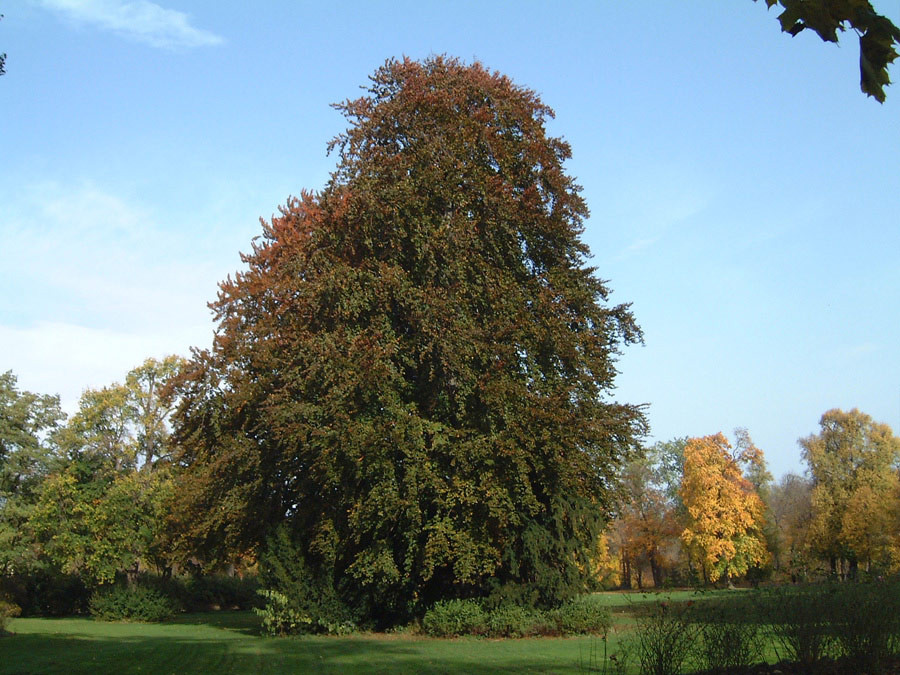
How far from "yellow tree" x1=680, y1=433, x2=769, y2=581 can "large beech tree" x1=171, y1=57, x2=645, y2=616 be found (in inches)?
1262

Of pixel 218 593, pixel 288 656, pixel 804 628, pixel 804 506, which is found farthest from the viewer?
pixel 804 506

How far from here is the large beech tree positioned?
1880 centimetres

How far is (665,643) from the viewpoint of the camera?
720 centimetres

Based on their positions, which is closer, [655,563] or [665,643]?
[665,643]

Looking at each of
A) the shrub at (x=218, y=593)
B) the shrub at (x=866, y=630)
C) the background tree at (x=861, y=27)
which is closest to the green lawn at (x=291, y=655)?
the shrub at (x=866, y=630)

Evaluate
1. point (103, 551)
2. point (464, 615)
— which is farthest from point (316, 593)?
point (103, 551)

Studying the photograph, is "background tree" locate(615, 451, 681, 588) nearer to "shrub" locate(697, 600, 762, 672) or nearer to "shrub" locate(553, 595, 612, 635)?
"shrub" locate(553, 595, 612, 635)

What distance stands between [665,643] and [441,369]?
12990 millimetres

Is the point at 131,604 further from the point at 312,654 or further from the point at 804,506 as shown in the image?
the point at 804,506

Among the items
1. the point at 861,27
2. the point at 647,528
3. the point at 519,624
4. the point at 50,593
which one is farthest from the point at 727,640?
the point at 647,528

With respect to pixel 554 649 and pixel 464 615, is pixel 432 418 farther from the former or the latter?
pixel 554 649

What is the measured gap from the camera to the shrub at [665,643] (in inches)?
281

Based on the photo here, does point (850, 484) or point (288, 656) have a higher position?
point (850, 484)

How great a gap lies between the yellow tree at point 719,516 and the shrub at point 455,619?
3494 cm
